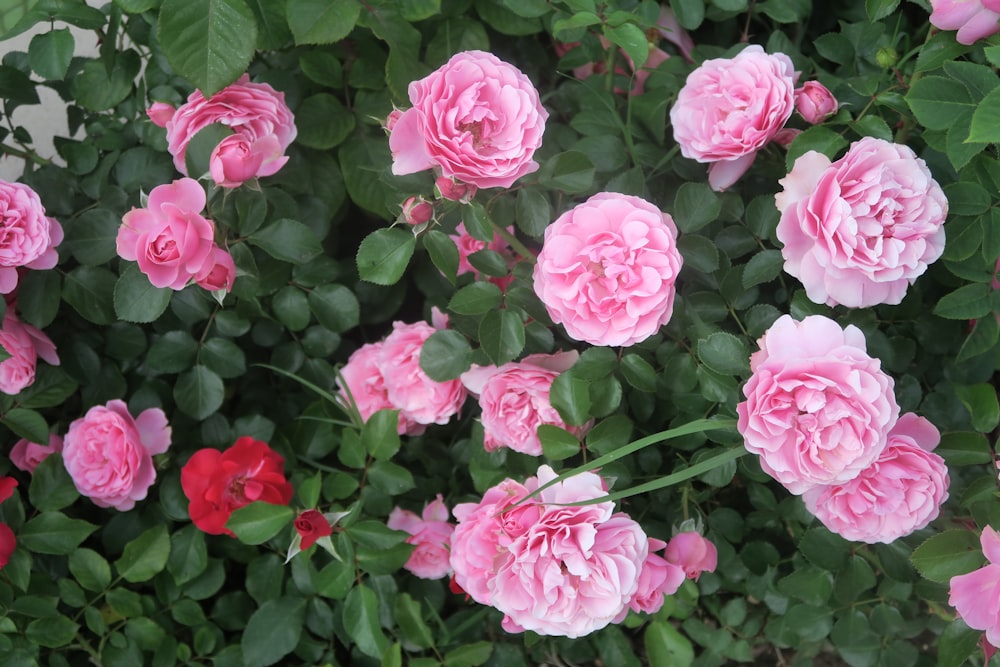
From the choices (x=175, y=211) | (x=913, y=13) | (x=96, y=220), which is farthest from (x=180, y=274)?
(x=913, y=13)

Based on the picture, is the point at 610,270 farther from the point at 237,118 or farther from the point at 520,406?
the point at 237,118

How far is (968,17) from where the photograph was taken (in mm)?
888

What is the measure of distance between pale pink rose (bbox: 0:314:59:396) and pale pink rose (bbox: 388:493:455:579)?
1.59 ft

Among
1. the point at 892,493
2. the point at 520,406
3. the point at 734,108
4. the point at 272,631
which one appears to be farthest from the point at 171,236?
the point at 892,493

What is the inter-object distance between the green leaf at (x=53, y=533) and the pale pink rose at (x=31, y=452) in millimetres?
94

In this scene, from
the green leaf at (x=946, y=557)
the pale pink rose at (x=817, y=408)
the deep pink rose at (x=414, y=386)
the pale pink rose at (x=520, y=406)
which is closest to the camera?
the pale pink rose at (x=817, y=408)

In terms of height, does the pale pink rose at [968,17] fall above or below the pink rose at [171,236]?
above

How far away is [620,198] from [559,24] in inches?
8.6

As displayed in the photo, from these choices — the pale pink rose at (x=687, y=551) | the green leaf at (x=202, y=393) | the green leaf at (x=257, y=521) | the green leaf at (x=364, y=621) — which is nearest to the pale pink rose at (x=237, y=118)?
the green leaf at (x=202, y=393)

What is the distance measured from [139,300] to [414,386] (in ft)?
1.10

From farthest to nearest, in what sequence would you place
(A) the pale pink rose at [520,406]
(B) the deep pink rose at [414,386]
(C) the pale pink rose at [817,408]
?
(B) the deep pink rose at [414,386] → (A) the pale pink rose at [520,406] → (C) the pale pink rose at [817,408]

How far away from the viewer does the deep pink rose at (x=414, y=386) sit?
1078 millimetres

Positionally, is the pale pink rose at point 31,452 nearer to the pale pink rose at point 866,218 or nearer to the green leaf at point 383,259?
the green leaf at point 383,259

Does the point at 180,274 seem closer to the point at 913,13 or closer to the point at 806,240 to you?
the point at 806,240
